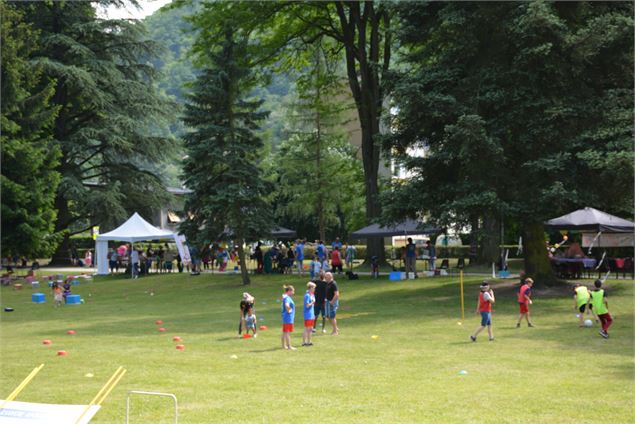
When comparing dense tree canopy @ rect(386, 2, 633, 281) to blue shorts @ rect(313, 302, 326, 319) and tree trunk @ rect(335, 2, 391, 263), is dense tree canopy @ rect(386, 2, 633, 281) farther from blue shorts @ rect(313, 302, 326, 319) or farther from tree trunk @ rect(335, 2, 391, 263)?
tree trunk @ rect(335, 2, 391, 263)

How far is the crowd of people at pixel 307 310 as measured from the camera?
18.3 m

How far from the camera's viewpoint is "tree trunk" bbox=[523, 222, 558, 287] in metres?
29.2

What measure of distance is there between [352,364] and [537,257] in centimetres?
1512

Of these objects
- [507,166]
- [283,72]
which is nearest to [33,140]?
[283,72]

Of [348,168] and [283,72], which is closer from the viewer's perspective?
[283,72]

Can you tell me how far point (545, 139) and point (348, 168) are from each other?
29.7 meters

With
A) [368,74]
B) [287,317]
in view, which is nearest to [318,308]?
[287,317]

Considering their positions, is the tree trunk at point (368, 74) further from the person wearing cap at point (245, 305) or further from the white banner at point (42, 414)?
the white banner at point (42, 414)

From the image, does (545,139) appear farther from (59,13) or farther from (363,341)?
(59,13)

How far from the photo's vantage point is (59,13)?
5222 cm

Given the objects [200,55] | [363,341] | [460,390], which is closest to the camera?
[460,390]

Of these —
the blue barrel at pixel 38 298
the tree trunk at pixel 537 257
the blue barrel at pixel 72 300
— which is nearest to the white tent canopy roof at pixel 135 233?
the blue barrel at pixel 38 298

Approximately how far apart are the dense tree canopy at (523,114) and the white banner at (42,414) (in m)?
19.8

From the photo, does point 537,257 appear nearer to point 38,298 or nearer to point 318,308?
point 318,308
